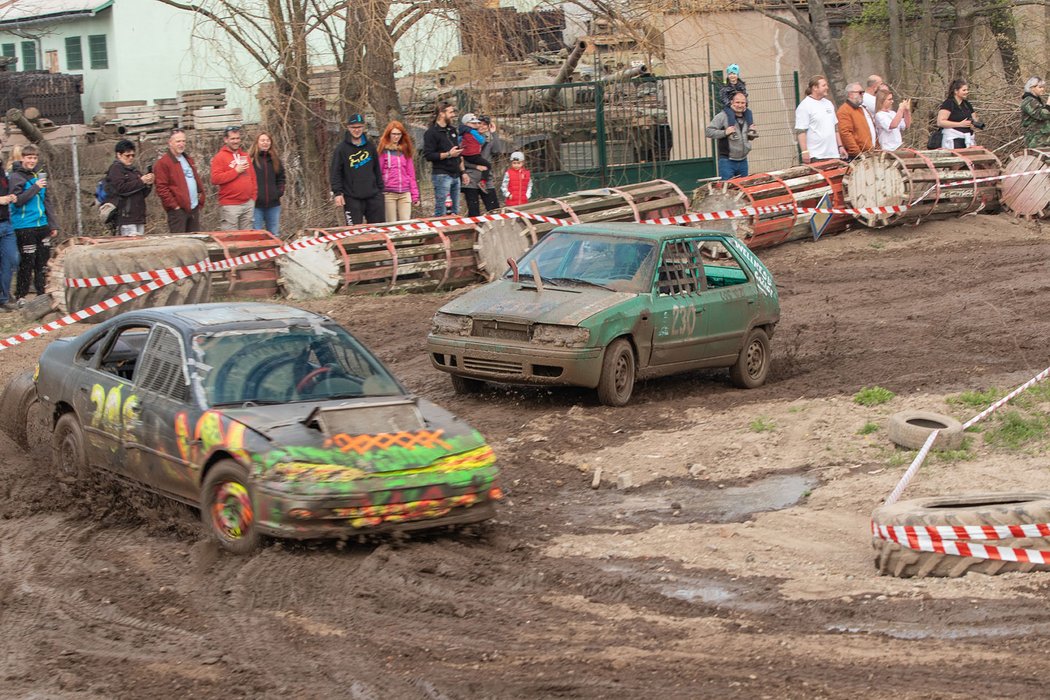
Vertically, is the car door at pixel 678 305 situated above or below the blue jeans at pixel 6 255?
below

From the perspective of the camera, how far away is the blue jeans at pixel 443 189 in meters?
19.9

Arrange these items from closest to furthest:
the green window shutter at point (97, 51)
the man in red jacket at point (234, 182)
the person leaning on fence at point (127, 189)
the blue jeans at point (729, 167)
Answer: the person leaning on fence at point (127, 189) < the man in red jacket at point (234, 182) < the blue jeans at point (729, 167) < the green window shutter at point (97, 51)

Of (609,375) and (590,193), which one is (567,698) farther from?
(590,193)

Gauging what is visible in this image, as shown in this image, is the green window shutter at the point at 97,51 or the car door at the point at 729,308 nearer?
the car door at the point at 729,308

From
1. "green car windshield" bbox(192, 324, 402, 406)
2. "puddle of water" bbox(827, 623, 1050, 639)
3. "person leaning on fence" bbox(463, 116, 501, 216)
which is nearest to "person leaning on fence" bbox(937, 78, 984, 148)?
"person leaning on fence" bbox(463, 116, 501, 216)

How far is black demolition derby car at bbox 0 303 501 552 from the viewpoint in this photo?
796cm

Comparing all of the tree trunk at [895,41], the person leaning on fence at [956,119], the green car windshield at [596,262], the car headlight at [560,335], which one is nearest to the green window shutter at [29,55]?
the tree trunk at [895,41]

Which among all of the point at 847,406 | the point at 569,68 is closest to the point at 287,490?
the point at 847,406

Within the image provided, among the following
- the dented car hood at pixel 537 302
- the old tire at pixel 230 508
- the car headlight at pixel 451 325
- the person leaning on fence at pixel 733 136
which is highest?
the person leaning on fence at pixel 733 136

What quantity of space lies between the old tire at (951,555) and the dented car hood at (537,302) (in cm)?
449

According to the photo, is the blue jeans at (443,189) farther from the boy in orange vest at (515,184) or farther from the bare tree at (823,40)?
the bare tree at (823,40)

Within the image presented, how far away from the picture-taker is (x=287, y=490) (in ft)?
25.7

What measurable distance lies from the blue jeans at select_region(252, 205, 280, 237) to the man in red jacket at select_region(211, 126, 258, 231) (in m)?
0.08

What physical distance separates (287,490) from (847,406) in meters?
5.86
